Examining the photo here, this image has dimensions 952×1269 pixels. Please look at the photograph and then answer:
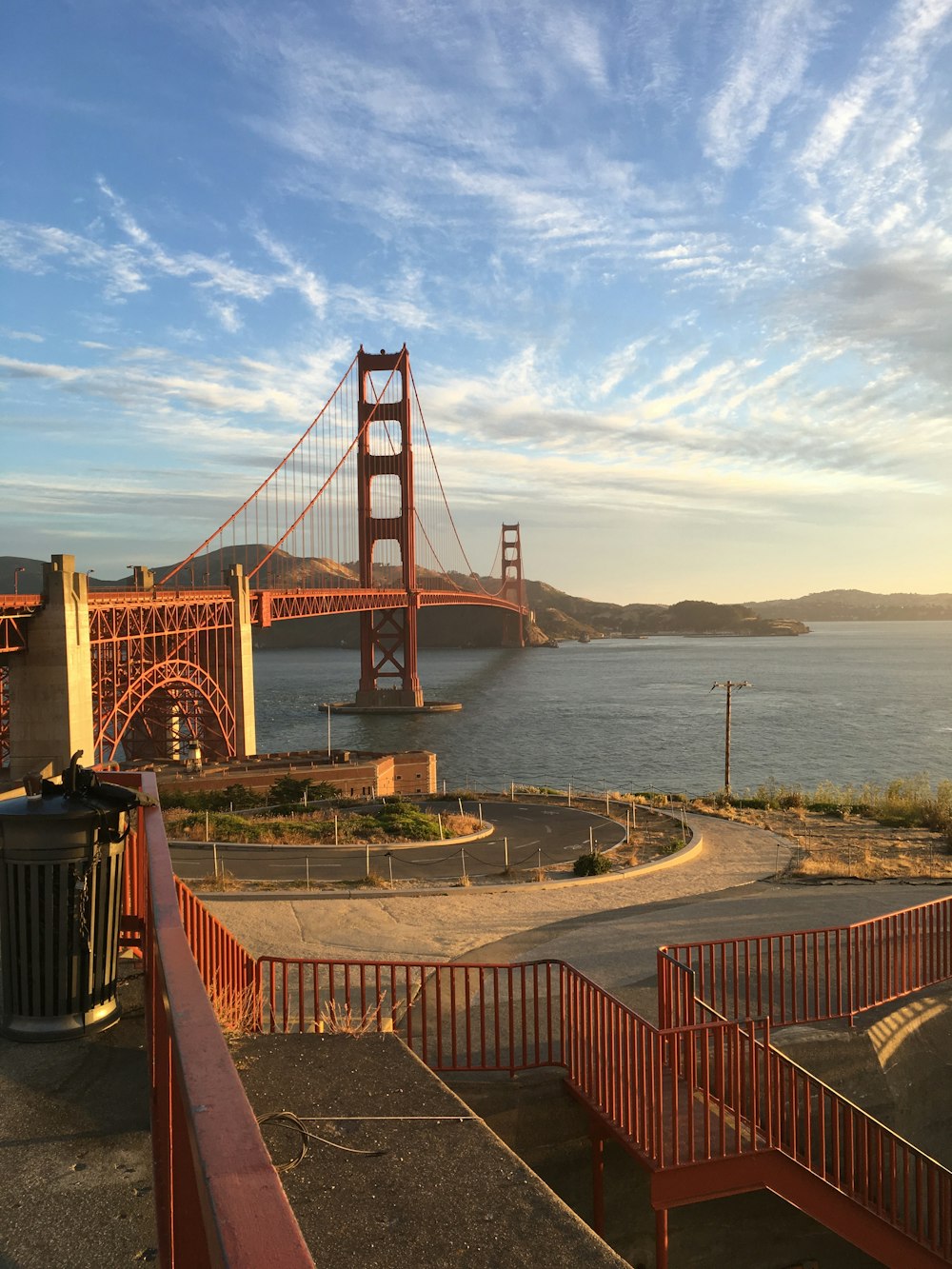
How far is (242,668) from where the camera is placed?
173 ft

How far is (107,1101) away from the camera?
411 cm

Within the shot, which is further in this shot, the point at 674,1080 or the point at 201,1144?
the point at 674,1080

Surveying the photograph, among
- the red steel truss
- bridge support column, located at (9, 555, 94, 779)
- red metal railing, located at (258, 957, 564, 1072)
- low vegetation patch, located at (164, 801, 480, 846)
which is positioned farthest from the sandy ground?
the red steel truss

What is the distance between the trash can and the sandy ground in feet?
19.6

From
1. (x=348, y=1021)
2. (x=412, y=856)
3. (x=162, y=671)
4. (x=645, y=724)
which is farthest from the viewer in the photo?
(x=645, y=724)

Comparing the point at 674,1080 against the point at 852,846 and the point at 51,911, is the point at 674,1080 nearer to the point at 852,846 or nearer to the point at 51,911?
the point at 51,911

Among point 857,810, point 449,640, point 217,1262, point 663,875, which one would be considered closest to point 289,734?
point 857,810

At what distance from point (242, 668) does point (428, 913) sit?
134ft

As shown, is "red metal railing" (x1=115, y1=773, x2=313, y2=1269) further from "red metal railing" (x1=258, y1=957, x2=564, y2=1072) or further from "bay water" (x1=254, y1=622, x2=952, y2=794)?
"bay water" (x1=254, y1=622, x2=952, y2=794)

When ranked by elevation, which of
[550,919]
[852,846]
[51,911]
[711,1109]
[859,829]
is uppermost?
[51,911]

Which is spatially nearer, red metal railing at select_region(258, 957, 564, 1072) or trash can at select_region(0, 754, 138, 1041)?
trash can at select_region(0, 754, 138, 1041)

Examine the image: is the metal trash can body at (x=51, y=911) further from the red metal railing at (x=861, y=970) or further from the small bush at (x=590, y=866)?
the small bush at (x=590, y=866)

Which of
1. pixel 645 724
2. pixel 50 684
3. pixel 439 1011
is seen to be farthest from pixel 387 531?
pixel 439 1011

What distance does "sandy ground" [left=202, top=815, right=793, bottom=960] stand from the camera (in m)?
11.2
